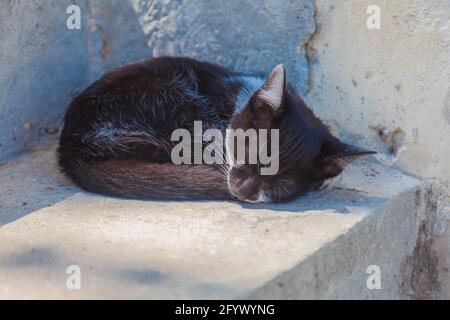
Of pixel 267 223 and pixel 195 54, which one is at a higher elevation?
pixel 195 54

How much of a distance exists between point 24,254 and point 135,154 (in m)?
0.75

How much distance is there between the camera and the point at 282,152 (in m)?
2.84

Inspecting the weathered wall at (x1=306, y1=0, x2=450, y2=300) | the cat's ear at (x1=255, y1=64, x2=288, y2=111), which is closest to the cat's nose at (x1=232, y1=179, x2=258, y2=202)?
the cat's ear at (x1=255, y1=64, x2=288, y2=111)

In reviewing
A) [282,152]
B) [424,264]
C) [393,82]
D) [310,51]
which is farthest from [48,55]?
[424,264]

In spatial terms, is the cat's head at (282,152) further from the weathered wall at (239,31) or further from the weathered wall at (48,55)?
the weathered wall at (48,55)

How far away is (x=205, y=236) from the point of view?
8.19 feet

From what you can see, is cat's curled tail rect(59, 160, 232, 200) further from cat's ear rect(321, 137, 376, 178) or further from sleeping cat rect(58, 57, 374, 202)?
cat's ear rect(321, 137, 376, 178)

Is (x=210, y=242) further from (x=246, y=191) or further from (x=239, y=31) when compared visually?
(x=239, y=31)

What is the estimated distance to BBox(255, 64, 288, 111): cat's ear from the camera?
2717mm

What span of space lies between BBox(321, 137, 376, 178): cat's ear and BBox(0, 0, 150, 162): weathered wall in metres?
1.27

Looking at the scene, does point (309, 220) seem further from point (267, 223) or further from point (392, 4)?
point (392, 4)

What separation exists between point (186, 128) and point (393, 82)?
94 cm
